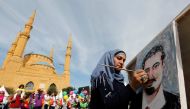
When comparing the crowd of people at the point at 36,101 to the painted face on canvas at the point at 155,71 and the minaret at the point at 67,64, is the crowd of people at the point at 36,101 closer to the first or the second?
the painted face on canvas at the point at 155,71

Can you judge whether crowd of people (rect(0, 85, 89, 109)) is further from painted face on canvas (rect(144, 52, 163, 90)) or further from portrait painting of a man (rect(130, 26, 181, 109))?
painted face on canvas (rect(144, 52, 163, 90))

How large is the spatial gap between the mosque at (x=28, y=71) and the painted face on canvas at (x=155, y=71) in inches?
1632

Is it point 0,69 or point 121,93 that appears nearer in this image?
point 121,93

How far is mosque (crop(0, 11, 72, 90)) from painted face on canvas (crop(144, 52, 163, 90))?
4144cm

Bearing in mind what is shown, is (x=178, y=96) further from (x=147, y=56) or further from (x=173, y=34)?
(x=147, y=56)

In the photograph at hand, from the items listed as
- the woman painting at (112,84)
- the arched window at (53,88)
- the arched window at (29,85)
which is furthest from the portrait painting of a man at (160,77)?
the arched window at (29,85)

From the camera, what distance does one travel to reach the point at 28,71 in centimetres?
4388

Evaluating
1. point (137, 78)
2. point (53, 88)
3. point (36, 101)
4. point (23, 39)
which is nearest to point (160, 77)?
point (137, 78)

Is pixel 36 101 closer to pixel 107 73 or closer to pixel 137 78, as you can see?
pixel 107 73

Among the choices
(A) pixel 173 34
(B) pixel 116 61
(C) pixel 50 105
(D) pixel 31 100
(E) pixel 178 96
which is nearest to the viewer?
(E) pixel 178 96

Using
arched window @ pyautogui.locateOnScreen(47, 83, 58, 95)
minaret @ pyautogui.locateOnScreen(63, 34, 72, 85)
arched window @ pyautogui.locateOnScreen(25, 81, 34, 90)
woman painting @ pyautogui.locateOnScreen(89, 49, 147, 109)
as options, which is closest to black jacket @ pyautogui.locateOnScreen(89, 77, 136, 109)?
woman painting @ pyautogui.locateOnScreen(89, 49, 147, 109)

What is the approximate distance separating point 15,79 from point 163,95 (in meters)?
43.8

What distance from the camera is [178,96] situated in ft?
4.76

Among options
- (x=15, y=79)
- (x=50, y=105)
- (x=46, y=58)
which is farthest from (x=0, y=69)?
(x=50, y=105)
